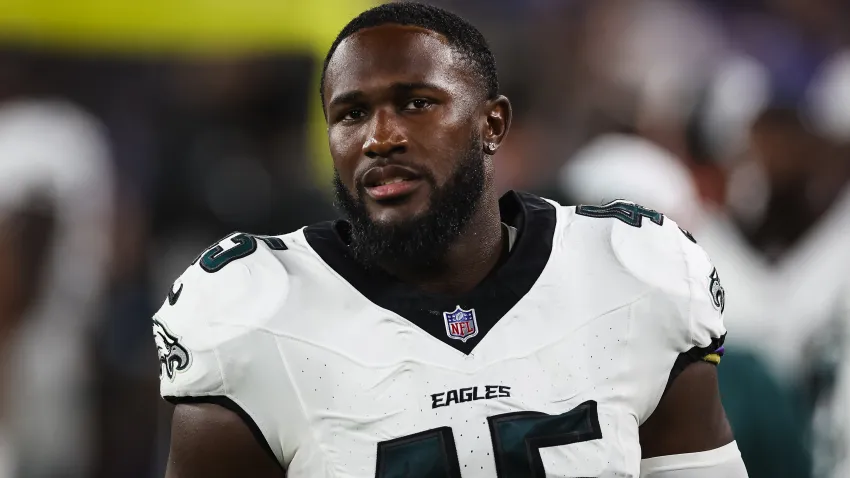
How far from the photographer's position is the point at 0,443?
13.7 ft

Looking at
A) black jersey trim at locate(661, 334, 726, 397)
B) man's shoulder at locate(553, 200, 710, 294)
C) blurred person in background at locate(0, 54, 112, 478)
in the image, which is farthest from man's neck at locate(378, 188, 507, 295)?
blurred person in background at locate(0, 54, 112, 478)

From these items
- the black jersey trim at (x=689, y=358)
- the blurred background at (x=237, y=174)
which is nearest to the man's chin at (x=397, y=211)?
the black jersey trim at (x=689, y=358)

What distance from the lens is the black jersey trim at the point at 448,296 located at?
221 centimetres

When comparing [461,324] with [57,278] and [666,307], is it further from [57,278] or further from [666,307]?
[57,278]

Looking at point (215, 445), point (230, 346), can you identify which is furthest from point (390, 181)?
point (215, 445)

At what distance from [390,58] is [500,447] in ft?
2.10

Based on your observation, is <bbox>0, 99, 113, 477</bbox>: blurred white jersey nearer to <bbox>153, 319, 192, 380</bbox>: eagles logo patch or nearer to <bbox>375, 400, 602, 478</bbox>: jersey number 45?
<bbox>153, 319, 192, 380</bbox>: eagles logo patch

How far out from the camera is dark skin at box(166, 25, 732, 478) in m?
2.11

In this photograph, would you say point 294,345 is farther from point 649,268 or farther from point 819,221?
point 819,221

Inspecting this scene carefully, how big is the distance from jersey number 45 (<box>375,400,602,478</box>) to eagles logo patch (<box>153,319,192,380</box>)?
0.33 meters

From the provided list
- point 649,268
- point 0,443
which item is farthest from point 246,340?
point 0,443

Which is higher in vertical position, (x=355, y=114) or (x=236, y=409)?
(x=355, y=114)

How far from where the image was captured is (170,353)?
2.15 metres

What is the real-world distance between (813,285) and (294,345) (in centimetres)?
248
